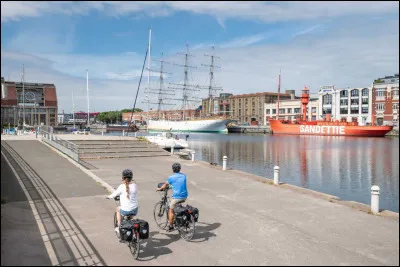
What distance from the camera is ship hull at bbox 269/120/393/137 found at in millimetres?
97062

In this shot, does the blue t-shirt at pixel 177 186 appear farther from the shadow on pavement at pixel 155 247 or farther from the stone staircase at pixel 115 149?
the stone staircase at pixel 115 149

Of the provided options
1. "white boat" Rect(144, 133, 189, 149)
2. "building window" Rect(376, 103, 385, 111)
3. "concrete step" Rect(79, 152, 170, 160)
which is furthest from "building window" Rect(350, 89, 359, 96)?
"concrete step" Rect(79, 152, 170, 160)

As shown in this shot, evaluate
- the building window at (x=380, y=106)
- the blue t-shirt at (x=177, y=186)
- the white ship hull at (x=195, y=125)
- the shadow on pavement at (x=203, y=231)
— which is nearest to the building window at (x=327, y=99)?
the building window at (x=380, y=106)

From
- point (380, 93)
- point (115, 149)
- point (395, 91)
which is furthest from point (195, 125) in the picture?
point (115, 149)

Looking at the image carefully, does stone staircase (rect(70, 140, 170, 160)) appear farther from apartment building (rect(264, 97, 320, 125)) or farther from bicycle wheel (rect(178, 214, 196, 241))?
apartment building (rect(264, 97, 320, 125))

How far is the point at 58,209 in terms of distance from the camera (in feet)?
37.2

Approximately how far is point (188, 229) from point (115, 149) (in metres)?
22.2

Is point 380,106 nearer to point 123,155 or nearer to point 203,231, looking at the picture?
point 123,155

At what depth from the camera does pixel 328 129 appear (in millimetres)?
106688

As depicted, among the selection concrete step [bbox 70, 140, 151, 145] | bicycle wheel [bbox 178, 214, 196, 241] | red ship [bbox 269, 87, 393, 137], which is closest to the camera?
bicycle wheel [bbox 178, 214, 196, 241]

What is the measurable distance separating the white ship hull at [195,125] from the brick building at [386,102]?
161ft

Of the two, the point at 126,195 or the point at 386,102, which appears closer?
the point at 126,195

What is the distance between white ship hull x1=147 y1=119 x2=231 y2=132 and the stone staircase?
9858 cm

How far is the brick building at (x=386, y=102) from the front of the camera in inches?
4224
